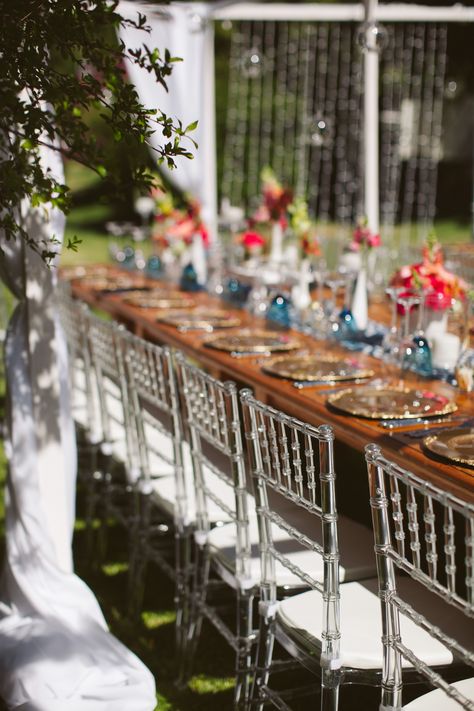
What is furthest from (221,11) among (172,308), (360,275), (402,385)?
(402,385)

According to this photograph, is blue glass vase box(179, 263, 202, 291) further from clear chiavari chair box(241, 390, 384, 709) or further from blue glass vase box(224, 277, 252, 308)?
clear chiavari chair box(241, 390, 384, 709)

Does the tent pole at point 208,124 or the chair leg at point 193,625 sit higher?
the tent pole at point 208,124

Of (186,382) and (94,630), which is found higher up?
(186,382)

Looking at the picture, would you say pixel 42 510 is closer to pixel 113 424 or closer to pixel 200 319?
pixel 113 424

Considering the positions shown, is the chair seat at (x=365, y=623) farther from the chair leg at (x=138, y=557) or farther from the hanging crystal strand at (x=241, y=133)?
the hanging crystal strand at (x=241, y=133)

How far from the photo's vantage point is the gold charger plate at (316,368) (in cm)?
288

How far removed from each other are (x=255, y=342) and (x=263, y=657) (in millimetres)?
1350

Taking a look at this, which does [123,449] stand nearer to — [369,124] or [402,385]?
[402,385]

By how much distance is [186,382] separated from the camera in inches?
104

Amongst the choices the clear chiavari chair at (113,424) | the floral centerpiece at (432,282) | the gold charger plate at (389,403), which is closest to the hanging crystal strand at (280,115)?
the clear chiavari chair at (113,424)

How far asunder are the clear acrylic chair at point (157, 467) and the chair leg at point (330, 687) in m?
0.90

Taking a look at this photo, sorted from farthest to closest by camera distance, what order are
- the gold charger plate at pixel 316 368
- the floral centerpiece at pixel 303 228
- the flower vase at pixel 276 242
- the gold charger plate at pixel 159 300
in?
1. the flower vase at pixel 276 242
2. the gold charger plate at pixel 159 300
3. the floral centerpiece at pixel 303 228
4. the gold charger plate at pixel 316 368

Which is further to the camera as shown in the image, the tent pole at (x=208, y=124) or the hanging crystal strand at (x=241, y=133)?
the hanging crystal strand at (x=241, y=133)

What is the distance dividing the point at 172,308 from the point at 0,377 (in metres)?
2.64
